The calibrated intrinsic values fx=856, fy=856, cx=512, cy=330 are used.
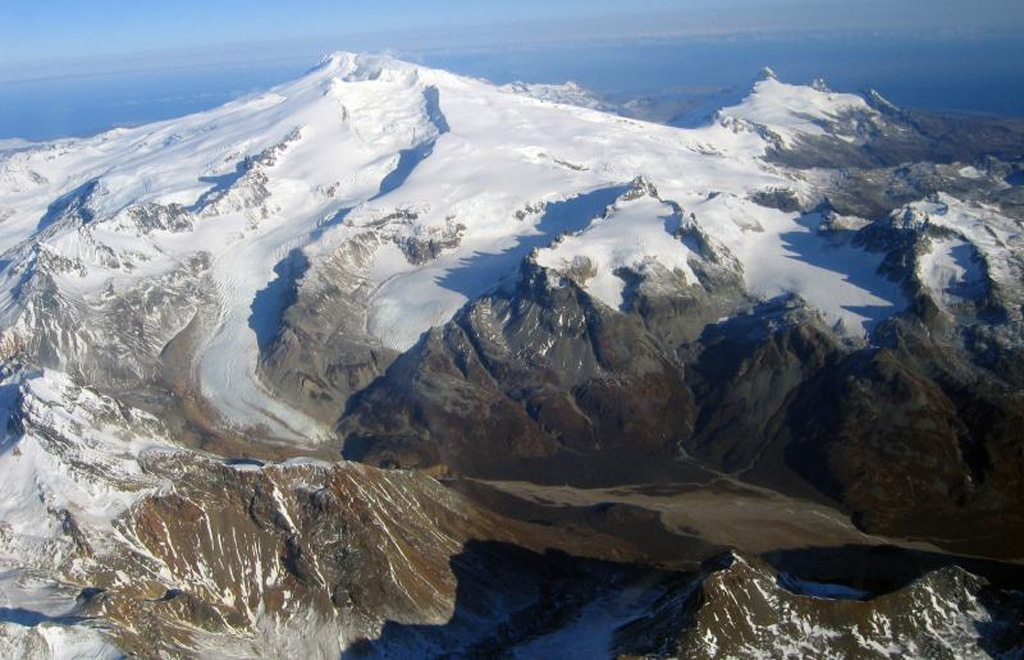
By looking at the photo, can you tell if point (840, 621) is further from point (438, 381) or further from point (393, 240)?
point (393, 240)

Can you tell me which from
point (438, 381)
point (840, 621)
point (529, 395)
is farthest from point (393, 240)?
point (840, 621)

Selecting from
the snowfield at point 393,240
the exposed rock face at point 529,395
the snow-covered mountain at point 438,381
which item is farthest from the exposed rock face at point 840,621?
the snowfield at point 393,240

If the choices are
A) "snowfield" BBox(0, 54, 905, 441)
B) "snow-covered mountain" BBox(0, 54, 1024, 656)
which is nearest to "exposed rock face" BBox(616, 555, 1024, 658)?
"snow-covered mountain" BBox(0, 54, 1024, 656)

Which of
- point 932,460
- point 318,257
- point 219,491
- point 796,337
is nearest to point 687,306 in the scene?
point 796,337

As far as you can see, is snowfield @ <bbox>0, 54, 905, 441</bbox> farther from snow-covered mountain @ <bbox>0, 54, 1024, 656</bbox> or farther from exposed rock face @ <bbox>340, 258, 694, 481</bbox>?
exposed rock face @ <bbox>340, 258, 694, 481</bbox>

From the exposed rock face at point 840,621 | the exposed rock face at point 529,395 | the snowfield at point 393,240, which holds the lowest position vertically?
the exposed rock face at point 529,395

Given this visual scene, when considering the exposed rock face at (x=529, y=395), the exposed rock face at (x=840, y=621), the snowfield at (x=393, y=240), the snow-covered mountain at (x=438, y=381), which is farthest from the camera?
the snowfield at (x=393, y=240)

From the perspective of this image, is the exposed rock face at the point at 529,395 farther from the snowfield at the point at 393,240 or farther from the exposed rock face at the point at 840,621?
the exposed rock face at the point at 840,621

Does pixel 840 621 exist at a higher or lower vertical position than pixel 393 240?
higher
